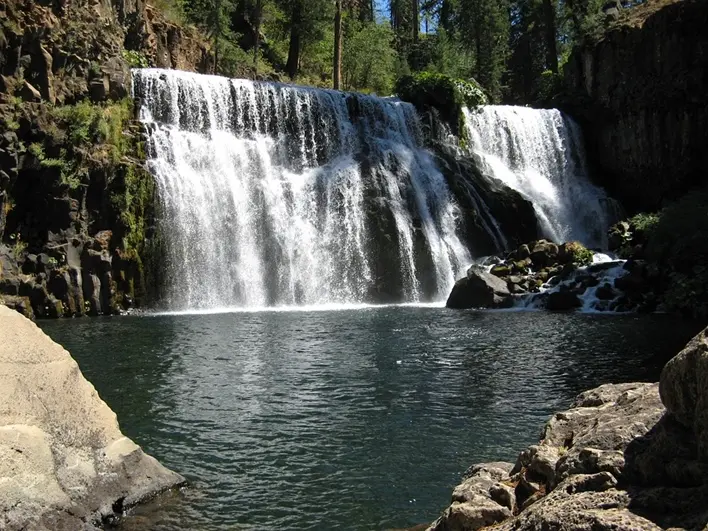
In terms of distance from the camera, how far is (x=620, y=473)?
13.3ft

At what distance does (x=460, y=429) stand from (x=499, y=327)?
11.3 metres

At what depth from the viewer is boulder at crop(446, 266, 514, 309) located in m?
27.3

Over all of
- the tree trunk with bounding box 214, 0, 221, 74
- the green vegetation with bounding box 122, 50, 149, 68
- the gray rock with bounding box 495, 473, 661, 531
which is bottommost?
the gray rock with bounding box 495, 473, 661, 531

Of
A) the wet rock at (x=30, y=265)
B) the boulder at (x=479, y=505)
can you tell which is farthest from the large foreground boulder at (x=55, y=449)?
the wet rock at (x=30, y=265)

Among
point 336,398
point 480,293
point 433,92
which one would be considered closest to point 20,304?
point 336,398

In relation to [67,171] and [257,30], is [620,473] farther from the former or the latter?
[257,30]

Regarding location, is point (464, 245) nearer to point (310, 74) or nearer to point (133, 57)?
point (133, 57)

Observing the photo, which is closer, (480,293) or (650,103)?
(480,293)

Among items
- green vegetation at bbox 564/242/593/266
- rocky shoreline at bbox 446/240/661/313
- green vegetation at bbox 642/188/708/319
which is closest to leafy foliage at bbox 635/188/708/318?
A: green vegetation at bbox 642/188/708/319

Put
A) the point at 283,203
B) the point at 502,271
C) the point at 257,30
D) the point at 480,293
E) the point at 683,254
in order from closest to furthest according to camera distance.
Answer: the point at 683,254, the point at 480,293, the point at 502,271, the point at 283,203, the point at 257,30

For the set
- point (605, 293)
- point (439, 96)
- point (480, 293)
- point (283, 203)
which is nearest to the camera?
point (605, 293)

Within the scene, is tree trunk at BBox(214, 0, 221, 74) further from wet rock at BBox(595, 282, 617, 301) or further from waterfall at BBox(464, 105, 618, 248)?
wet rock at BBox(595, 282, 617, 301)

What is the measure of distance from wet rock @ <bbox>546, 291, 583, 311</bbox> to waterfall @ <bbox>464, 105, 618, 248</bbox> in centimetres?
1110

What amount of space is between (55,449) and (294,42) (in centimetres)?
4500
